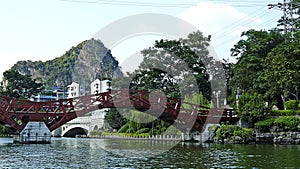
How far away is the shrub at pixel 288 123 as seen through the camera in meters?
42.9

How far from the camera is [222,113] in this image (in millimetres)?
50188

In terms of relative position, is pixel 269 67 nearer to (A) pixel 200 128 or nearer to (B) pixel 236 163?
(A) pixel 200 128

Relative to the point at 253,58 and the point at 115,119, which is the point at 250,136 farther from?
the point at 115,119

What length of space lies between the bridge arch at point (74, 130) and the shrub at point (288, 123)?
65444mm

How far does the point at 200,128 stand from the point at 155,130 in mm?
16360

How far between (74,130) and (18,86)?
18.0m

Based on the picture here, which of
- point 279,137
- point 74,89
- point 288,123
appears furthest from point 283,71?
point 74,89

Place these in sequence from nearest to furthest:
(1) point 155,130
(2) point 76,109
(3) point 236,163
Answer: (3) point 236,163, (2) point 76,109, (1) point 155,130

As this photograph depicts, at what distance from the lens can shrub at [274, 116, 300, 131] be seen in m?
42.9

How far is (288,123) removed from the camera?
43312mm

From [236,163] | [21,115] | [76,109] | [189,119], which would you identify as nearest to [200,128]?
[189,119]

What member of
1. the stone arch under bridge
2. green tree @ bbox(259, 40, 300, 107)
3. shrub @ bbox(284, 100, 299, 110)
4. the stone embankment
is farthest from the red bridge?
the stone arch under bridge

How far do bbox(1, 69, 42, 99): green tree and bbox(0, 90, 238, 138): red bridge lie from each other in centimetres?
5391

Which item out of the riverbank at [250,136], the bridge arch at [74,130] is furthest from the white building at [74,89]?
the riverbank at [250,136]
